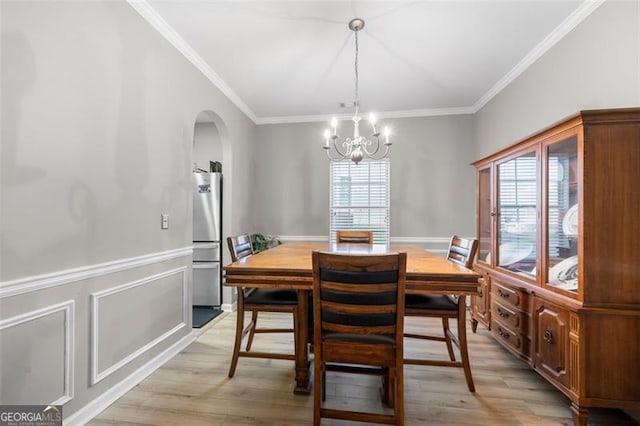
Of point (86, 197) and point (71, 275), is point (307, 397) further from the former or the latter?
point (86, 197)

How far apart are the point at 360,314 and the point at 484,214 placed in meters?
2.13

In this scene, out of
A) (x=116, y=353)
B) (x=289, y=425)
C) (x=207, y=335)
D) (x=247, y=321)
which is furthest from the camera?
(x=247, y=321)

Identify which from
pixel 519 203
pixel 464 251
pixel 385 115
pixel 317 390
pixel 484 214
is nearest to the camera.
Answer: pixel 317 390

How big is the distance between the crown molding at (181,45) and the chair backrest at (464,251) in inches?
114

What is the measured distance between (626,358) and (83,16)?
3.57 meters

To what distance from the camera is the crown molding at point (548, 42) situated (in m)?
2.02

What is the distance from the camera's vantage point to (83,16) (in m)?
1.64

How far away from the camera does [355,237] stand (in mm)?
3293

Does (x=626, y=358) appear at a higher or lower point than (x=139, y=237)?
lower

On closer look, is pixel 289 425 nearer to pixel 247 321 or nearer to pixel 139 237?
pixel 139 237

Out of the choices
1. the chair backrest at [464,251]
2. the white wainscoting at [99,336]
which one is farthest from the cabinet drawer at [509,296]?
the white wainscoting at [99,336]

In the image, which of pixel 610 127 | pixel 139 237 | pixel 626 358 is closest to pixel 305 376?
pixel 139 237

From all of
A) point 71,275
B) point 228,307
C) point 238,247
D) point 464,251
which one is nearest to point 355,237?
point 464,251

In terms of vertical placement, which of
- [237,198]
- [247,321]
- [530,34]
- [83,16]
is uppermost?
[530,34]
